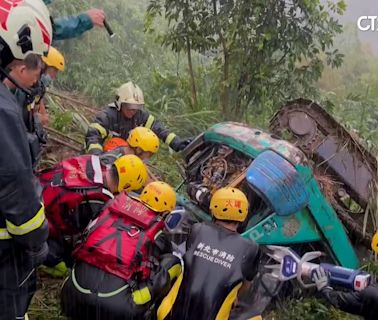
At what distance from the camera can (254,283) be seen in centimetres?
449

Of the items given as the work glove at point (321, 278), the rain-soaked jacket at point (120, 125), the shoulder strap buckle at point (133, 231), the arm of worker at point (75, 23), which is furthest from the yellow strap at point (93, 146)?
the work glove at point (321, 278)

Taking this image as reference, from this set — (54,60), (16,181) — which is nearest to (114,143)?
(54,60)

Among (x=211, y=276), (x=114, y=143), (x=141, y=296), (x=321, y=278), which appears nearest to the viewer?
(x=211, y=276)

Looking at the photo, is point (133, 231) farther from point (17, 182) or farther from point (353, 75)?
point (353, 75)

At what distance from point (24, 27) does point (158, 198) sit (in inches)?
74.1

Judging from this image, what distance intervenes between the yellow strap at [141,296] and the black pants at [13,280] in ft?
3.50

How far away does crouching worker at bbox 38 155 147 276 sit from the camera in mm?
4129

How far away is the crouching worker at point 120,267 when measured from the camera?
12.6 ft

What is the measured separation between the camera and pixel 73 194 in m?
4.11

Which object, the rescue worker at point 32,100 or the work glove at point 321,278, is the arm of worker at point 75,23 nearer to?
the rescue worker at point 32,100

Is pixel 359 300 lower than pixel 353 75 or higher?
higher

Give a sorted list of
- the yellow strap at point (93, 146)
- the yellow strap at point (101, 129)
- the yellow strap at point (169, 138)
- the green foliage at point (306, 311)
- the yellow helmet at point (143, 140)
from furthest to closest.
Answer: the yellow strap at point (169, 138) < the yellow strap at point (101, 129) < the yellow strap at point (93, 146) < the yellow helmet at point (143, 140) < the green foliage at point (306, 311)

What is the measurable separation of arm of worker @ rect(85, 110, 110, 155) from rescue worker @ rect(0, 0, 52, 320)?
2.93 metres

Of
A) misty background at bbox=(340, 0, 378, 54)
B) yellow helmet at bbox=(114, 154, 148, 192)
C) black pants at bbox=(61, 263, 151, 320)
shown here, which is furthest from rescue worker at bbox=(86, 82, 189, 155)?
misty background at bbox=(340, 0, 378, 54)
